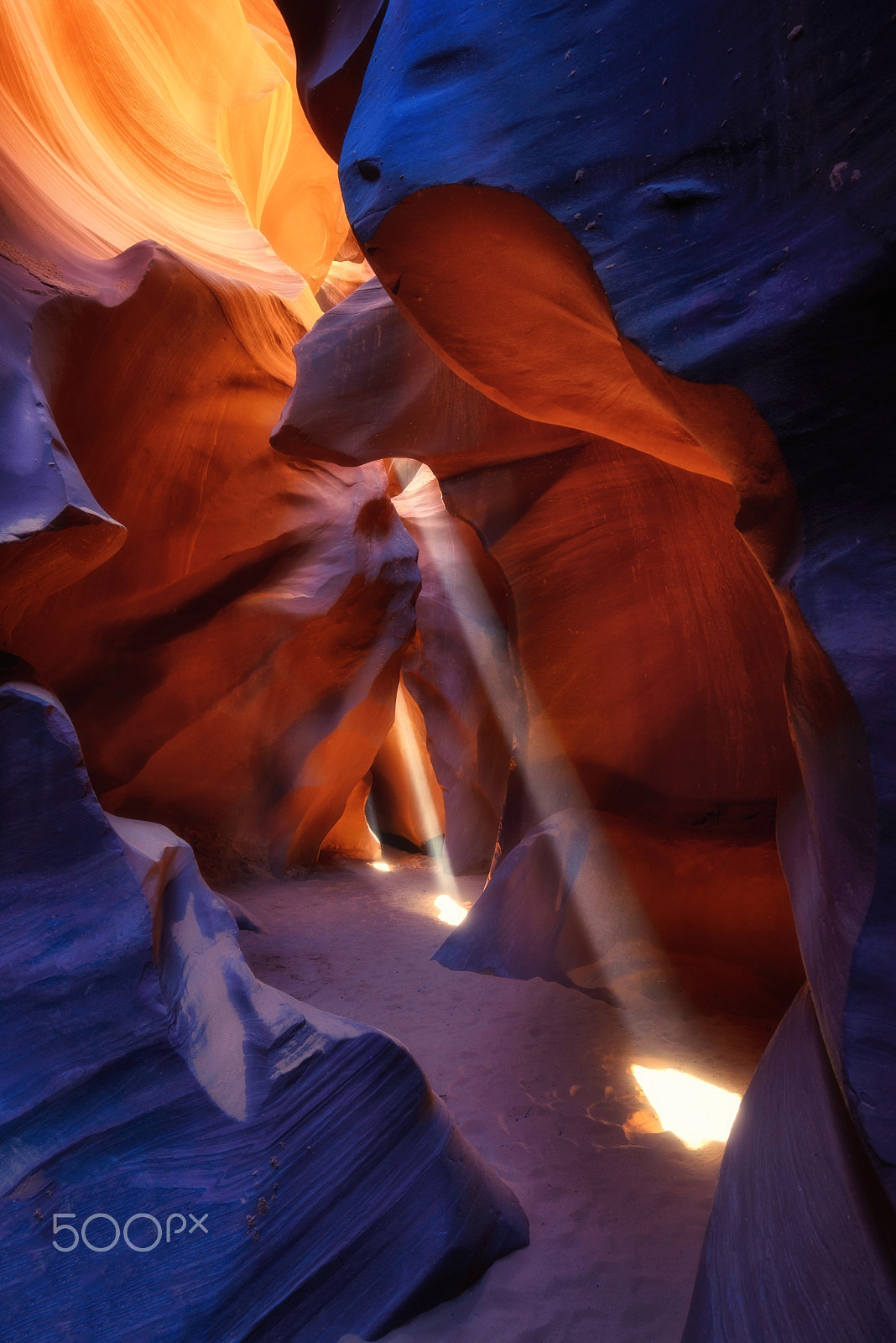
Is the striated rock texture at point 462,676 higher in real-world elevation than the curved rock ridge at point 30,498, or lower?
lower

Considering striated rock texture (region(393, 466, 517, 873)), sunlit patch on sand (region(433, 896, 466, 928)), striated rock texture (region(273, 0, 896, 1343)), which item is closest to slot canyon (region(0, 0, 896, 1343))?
striated rock texture (region(273, 0, 896, 1343))

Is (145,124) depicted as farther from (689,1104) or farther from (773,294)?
(689,1104)

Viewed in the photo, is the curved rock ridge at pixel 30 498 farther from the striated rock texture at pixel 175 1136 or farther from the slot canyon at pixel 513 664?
the striated rock texture at pixel 175 1136

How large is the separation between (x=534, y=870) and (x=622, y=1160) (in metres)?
2.30

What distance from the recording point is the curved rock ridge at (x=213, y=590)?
548 centimetres

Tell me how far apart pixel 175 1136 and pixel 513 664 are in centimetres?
435

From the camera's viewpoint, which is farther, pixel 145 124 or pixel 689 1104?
pixel 145 124

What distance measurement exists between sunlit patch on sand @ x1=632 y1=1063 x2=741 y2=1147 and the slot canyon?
4cm

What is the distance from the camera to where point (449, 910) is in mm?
9039

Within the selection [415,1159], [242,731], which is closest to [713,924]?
[415,1159]

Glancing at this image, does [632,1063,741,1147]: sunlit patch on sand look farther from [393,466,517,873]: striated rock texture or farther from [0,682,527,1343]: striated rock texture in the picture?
[393,466,517,873]: striated rock texture

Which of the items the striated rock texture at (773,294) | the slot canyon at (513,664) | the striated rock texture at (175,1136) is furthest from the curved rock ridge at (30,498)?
the striated rock texture at (773,294)

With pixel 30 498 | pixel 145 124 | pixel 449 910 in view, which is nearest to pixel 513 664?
pixel 30 498

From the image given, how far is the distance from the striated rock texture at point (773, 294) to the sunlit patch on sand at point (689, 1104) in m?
1.57
